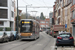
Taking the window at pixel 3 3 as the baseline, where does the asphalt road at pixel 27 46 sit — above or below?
below

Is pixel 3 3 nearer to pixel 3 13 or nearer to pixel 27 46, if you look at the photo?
pixel 3 13

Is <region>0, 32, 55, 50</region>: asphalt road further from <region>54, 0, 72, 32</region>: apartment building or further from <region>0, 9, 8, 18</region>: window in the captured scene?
<region>0, 9, 8, 18</region>: window

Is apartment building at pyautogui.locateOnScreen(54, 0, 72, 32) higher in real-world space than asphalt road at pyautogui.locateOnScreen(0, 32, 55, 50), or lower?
higher

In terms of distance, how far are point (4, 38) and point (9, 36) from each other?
9.41 feet

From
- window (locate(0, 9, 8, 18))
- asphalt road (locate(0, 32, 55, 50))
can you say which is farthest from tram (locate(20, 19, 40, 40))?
window (locate(0, 9, 8, 18))

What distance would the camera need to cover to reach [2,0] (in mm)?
49062

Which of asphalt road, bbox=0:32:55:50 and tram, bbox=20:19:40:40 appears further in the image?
tram, bbox=20:19:40:40

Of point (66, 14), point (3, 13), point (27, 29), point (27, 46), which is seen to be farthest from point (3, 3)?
point (27, 46)

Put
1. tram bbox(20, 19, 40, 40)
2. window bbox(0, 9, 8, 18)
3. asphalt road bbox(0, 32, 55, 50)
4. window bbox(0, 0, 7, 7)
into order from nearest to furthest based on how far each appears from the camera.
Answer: asphalt road bbox(0, 32, 55, 50)
tram bbox(20, 19, 40, 40)
window bbox(0, 9, 8, 18)
window bbox(0, 0, 7, 7)

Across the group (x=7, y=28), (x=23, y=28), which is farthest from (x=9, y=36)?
(x=7, y=28)

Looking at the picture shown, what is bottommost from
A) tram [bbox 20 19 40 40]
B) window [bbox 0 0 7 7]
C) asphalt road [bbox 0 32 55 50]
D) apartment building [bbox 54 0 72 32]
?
asphalt road [bbox 0 32 55 50]

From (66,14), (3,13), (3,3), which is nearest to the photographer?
(66,14)

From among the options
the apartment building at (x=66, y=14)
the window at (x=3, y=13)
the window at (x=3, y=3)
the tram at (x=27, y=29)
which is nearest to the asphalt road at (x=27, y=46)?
the tram at (x=27, y=29)

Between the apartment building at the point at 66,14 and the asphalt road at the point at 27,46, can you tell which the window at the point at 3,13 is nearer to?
the apartment building at the point at 66,14
